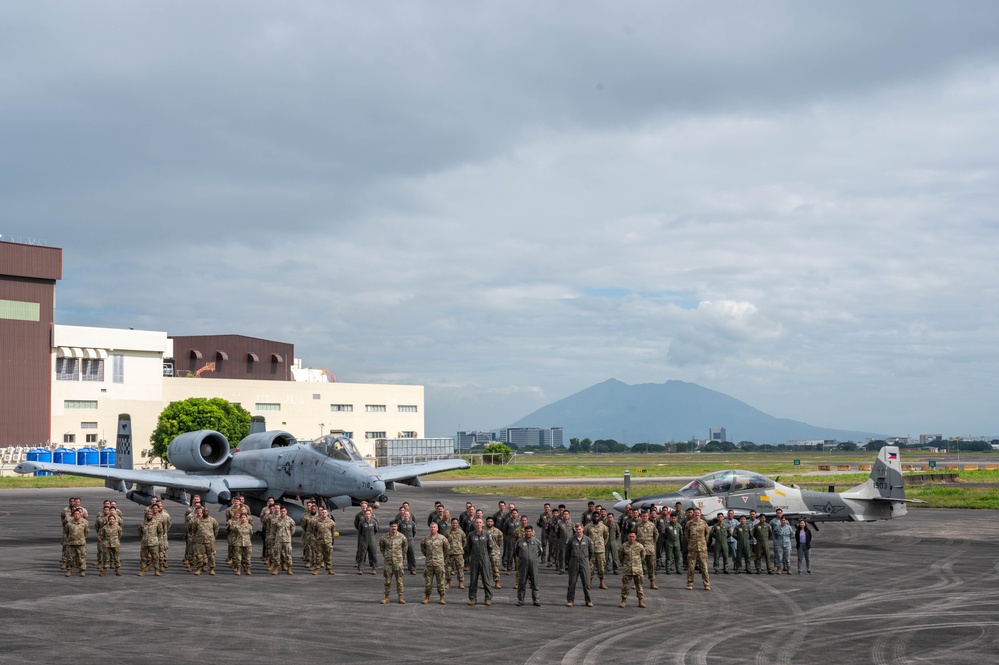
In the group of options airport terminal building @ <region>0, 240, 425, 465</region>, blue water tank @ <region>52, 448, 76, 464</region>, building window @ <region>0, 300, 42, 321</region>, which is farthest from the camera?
airport terminal building @ <region>0, 240, 425, 465</region>

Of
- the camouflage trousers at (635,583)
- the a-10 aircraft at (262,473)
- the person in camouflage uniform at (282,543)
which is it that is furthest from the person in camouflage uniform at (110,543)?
the camouflage trousers at (635,583)

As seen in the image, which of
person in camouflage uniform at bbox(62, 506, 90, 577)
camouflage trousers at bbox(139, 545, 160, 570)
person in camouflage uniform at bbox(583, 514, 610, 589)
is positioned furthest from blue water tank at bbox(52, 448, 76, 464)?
person in camouflage uniform at bbox(583, 514, 610, 589)

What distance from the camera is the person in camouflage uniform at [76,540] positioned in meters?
21.1

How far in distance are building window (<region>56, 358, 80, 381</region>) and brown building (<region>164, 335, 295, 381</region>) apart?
19210 mm

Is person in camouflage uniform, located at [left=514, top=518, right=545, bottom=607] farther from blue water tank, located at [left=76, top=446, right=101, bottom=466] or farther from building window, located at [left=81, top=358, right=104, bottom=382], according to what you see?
building window, located at [left=81, top=358, right=104, bottom=382]

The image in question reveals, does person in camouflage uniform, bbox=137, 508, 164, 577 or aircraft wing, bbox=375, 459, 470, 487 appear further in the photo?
aircraft wing, bbox=375, 459, 470, 487

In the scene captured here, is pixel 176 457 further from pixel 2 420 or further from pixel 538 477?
pixel 2 420

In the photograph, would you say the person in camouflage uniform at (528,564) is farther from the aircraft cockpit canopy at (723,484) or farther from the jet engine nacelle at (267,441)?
the jet engine nacelle at (267,441)

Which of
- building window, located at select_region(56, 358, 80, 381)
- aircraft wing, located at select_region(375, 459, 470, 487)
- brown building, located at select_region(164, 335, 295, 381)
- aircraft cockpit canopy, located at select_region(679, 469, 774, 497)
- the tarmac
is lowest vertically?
the tarmac

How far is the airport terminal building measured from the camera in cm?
8156

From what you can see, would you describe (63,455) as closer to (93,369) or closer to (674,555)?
(93,369)

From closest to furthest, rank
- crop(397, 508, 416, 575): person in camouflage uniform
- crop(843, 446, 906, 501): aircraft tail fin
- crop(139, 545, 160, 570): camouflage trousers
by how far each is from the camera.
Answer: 1. crop(397, 508, 416, 575): person in camouflage uniform
2. crop(139, 545, 160, 570): camouflage trousers
3. crop(843, 446, 906, 501): aircraft tail fin

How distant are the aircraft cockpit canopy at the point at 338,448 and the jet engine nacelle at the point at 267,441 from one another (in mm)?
2746

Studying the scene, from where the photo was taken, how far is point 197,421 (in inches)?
3187
